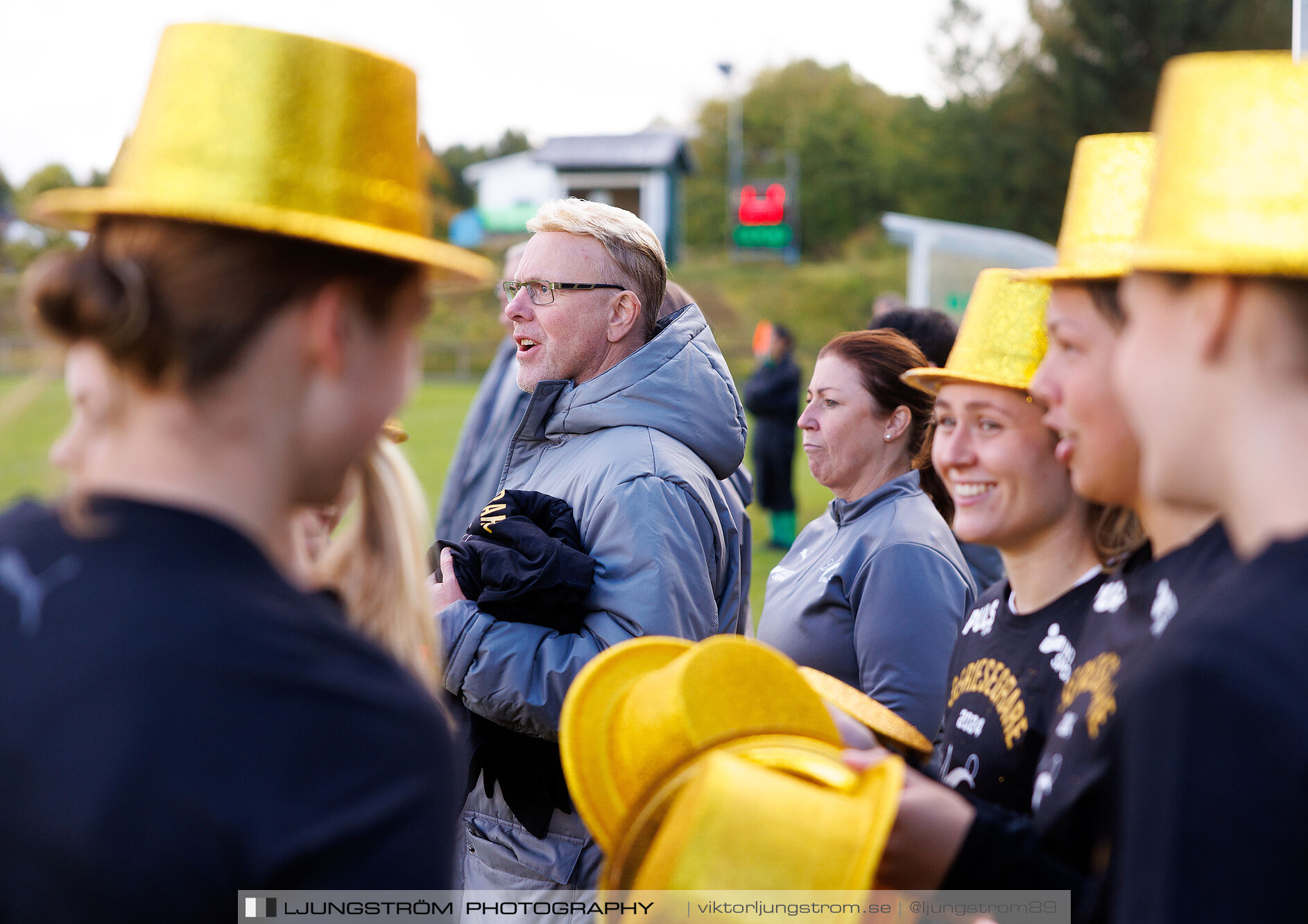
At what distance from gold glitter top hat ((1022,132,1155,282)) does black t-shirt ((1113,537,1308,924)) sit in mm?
719

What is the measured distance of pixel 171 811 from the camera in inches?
38.4

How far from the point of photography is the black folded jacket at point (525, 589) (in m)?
2.64

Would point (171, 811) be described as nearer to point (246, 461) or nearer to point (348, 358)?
point (246, 461)

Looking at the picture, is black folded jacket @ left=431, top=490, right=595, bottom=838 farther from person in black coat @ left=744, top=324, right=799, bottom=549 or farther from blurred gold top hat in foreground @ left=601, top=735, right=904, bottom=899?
person in black coat @ left=744, top=324, right=799, bottom=549

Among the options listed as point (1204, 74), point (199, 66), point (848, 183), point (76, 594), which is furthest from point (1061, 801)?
point (848, 183)

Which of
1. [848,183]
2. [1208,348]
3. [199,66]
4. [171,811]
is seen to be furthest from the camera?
[848,183]

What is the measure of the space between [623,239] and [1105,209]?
1776 mm

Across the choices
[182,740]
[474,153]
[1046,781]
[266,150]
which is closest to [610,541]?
[1046,781]

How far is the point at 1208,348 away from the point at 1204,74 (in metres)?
0.32

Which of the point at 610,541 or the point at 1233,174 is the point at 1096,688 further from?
the point at 610,541

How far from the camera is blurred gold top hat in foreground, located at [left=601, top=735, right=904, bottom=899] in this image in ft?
4.38

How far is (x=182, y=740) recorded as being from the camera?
3.24ft

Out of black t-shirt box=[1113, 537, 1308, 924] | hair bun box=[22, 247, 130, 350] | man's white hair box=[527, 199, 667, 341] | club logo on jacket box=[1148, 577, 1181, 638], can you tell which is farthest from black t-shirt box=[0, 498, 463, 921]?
man's white hair box=[527, 199, 667, 341]

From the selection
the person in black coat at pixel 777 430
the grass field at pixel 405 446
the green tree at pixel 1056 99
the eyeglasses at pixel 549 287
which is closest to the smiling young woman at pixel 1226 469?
the grass field at pixel 405 446
